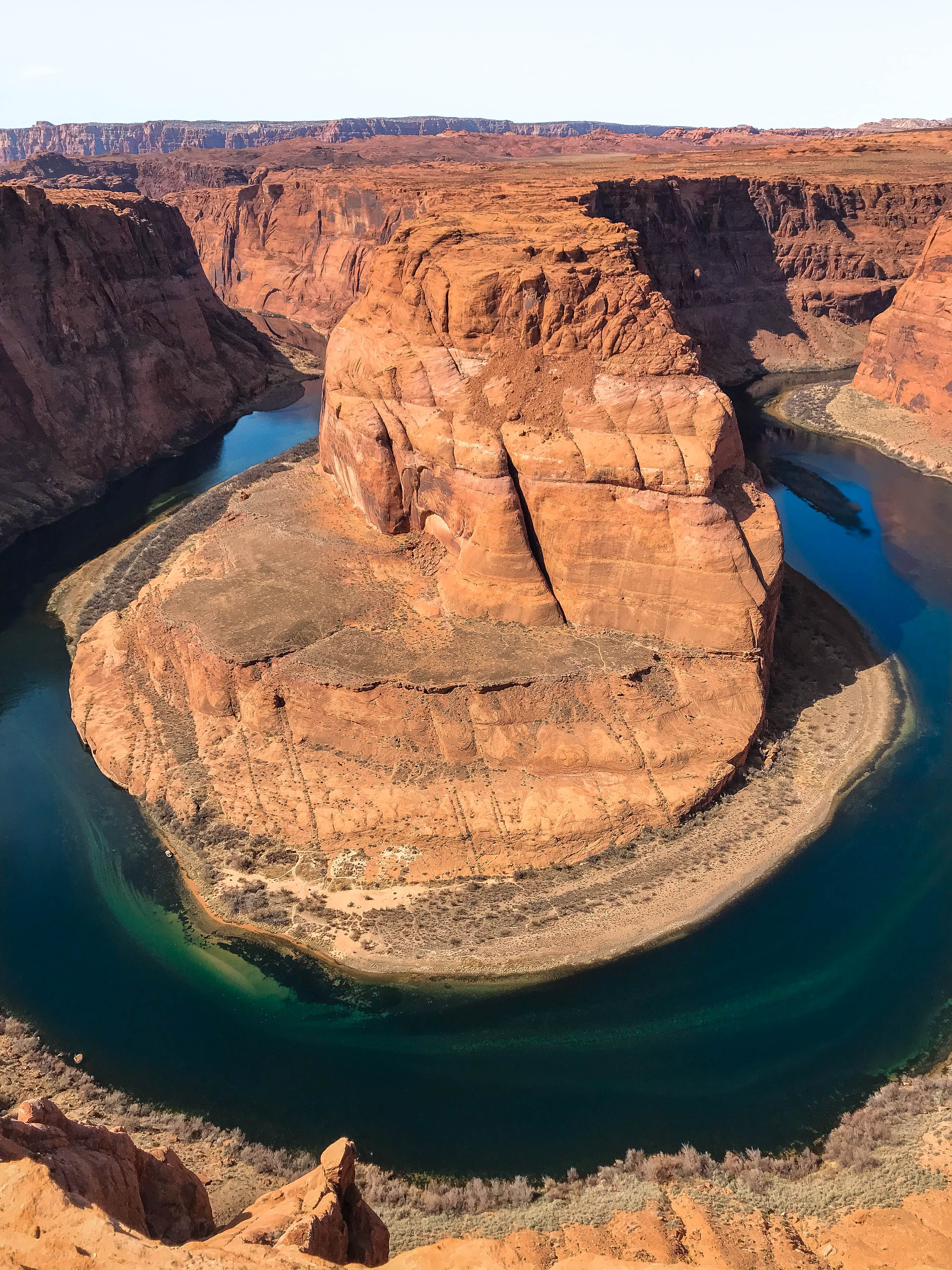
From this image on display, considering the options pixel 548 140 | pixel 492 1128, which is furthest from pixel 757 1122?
pixel 548 140

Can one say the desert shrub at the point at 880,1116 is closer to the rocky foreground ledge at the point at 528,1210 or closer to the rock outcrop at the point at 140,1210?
the rocky foreground ledge at the point at 528,1210

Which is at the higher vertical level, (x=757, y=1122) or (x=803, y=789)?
(x=803, y=789)

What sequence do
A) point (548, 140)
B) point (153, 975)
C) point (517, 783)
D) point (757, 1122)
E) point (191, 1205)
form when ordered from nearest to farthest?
point (191, 1205)
point (757, 1122)
point (153, 975)
point (517, 783)
point (548, 140)

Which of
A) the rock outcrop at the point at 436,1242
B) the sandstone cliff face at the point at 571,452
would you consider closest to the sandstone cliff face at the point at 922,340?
the sandstone cliff face at the point at 571,452

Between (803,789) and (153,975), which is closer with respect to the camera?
(153,975)

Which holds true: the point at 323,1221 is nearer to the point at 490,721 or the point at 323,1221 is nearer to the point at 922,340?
the point at 490,721

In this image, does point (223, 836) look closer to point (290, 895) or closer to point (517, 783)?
point (290, 895)

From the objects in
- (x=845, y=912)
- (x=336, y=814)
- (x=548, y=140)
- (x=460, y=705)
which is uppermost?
(x=548, y=140)
